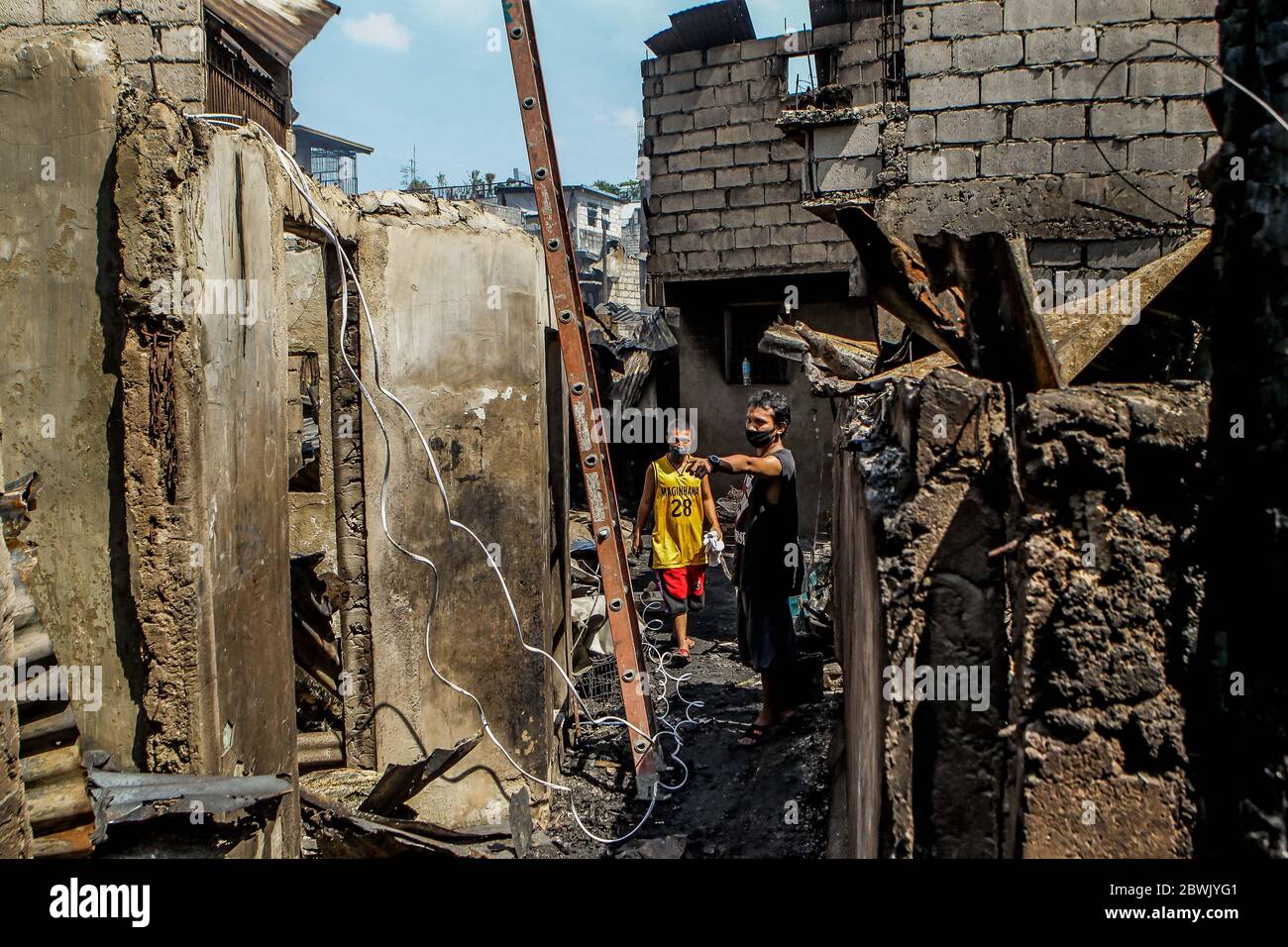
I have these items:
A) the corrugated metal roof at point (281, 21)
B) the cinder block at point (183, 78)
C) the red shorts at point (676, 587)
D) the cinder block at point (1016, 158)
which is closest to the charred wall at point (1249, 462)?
the cinder block at point (1016, 158)

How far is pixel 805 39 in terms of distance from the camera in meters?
11.8

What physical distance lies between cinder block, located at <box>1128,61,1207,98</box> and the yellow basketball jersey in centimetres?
410

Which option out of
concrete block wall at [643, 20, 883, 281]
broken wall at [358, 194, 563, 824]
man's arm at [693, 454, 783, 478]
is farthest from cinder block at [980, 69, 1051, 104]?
concrete block wall at [643, 20, 883, 281]

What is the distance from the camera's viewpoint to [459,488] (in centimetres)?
463

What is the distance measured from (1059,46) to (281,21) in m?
5.48

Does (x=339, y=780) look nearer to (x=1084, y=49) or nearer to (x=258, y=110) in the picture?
(x=258, y=110)

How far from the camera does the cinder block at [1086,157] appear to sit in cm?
600

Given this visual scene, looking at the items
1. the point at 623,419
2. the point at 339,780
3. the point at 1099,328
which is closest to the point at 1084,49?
the point at 1099,328

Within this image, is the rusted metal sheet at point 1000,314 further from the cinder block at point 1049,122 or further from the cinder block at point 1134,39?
the cinder block at point 1134,39
